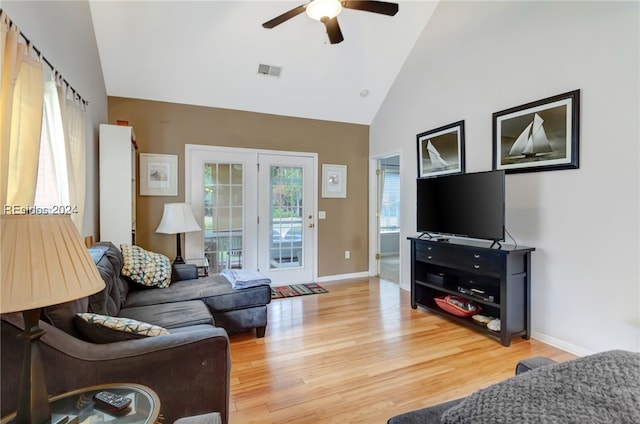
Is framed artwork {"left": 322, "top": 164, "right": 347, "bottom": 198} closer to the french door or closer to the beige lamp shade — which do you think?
the french door

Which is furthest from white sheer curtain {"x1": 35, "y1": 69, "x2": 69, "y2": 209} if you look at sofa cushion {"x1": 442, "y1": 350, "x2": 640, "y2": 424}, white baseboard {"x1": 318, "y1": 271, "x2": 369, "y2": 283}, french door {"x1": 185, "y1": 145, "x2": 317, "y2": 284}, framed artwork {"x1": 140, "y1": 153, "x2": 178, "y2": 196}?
white baseboard {"x1": 318, "y1": 271, "x2": 369, "y2": 283}

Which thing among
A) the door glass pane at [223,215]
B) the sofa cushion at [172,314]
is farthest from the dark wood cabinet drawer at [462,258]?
the door glass pane at [223,215]

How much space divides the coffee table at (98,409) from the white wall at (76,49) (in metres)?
1.78

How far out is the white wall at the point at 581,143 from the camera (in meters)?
2.38

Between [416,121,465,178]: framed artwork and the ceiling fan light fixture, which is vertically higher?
the ceiling fan light fixture

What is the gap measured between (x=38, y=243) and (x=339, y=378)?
2.00 m

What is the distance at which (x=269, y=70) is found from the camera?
164 inches

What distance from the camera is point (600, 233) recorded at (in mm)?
2523

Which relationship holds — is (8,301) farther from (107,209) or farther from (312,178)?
(312,178)

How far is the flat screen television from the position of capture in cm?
289

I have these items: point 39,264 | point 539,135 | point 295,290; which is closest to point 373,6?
point 539,135

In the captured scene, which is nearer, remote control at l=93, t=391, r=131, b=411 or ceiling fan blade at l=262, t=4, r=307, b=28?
remote control at l=93, t=391, r=131, b=411

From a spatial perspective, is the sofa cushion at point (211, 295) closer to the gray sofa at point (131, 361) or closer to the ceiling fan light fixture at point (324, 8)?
the gray sofa at point (131, 361)

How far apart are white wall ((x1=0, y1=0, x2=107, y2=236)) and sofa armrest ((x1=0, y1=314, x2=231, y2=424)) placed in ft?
5.21
